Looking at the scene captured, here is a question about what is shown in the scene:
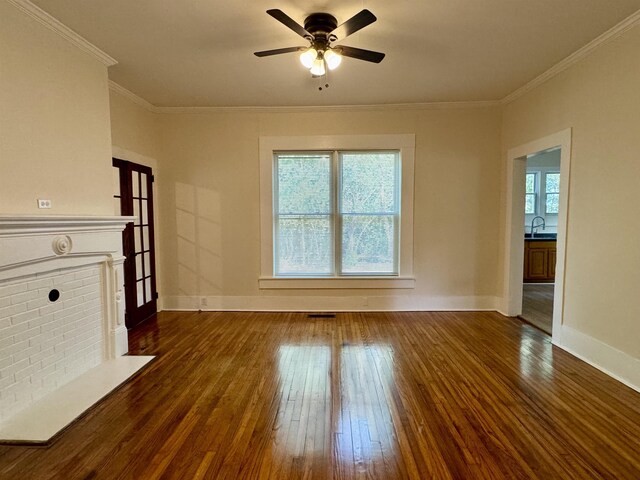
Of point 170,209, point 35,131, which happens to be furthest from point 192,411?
point 170,209

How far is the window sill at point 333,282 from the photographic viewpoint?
15.1ft

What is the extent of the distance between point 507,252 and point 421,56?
110 inches

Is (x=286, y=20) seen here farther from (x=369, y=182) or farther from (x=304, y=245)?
(x=304, y=245)

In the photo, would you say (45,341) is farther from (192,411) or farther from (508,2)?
(508,2)

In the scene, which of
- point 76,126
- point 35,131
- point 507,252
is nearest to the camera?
point 35,131

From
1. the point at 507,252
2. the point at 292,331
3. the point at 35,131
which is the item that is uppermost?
the point at 35,131

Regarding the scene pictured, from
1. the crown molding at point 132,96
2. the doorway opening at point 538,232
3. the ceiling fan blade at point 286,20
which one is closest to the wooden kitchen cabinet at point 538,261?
the doorway opening at point 538,232

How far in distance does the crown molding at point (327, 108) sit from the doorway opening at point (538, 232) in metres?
0.91

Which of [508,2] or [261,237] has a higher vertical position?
[508,2]

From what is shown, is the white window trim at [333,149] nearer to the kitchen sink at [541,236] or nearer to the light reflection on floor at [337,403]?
the light reflection on floor at [337,403]

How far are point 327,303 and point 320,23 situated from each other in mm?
3383

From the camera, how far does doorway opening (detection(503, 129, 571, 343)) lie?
3.37 metres

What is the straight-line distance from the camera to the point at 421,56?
3131mm

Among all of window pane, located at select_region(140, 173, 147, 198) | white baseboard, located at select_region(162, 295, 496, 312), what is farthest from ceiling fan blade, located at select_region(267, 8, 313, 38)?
white baseboard, located at select_region(162, 295, 496, 312)
